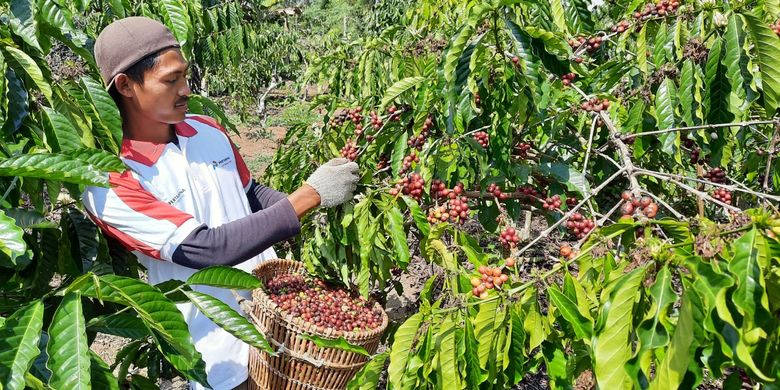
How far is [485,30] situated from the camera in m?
1.55

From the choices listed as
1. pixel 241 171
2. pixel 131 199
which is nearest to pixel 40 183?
pixel 131 199

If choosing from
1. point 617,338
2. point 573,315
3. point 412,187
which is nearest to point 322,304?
point 412,187

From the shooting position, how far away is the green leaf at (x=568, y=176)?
71.7 inches

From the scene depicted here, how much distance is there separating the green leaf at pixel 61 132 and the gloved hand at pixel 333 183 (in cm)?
72

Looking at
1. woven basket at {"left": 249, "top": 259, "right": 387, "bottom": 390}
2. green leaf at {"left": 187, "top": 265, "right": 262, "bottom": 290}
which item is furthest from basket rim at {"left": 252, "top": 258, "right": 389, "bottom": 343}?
green leaf at {"left": 187, "top": 265, "right": 262, "bottom": 290}

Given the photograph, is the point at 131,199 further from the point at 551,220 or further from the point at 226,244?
the point at 551,220

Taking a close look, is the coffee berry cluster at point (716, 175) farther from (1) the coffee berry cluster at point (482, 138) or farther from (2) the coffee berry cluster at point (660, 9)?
(1) the coffee berry cluster at point (482, 138)

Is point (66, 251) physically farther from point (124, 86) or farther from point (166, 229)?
point (124, 86)

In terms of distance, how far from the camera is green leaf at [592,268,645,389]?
0.87 meters

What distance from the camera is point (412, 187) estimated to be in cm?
188

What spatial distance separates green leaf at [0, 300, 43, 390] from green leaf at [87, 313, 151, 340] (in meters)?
0.26

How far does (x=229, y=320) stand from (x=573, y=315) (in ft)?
2.22

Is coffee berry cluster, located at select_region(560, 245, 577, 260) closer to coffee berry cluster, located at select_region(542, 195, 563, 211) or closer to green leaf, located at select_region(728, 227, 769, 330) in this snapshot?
green leaf, located at select_region(728, 227, 769, 330)

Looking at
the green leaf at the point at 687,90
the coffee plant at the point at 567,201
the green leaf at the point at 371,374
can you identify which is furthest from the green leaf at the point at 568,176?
the green leaf at the point at 371,374
